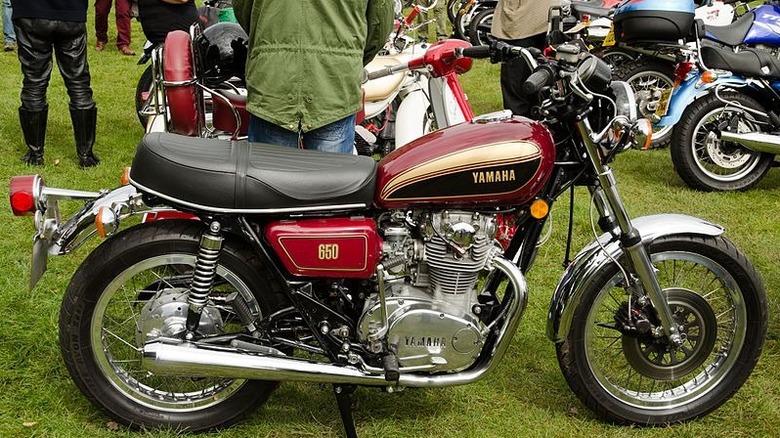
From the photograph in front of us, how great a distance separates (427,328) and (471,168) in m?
0.58

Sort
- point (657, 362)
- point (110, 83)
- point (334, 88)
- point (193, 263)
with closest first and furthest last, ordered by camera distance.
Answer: point (193, 263), point (334, 88), point (657, 362), point (110, 83)

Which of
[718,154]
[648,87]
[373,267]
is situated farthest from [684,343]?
[648,87]

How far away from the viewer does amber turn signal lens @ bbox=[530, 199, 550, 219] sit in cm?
283

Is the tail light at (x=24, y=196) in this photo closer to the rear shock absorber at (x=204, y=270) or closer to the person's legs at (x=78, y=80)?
the rear shock absorber at (x=204, y=270)

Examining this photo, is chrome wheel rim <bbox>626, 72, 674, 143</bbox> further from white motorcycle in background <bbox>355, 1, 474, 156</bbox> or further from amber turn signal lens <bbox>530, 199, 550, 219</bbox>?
amber turn signal lens <bbox>530, 199, 550, 219</bbox>

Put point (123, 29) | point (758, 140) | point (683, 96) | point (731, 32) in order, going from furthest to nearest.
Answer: point (123, 29), point (731, 32), point (683, 96), point (758, 140)

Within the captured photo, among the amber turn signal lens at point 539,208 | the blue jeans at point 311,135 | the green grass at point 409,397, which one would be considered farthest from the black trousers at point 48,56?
the amber turn signal lens at point 539,208

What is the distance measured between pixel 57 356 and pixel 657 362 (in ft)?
8.07

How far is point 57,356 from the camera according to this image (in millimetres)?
3451

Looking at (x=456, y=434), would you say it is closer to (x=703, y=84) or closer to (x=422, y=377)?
(x=422, y=377)

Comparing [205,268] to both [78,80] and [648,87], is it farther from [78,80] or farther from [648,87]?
[648,87]

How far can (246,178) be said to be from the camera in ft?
8.48

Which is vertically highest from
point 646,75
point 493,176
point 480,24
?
point 493,176

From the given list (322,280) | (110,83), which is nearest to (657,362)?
(322,280)
